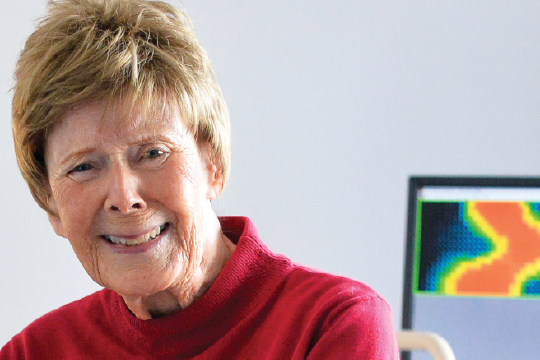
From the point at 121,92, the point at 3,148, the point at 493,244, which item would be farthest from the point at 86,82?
the point at 3,148

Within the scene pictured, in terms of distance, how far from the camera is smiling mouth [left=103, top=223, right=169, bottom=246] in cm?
97

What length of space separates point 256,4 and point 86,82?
133 centimetres

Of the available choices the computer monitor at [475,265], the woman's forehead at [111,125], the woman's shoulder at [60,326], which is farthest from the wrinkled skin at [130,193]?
the computer monitor at [475,265]

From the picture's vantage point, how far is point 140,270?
970 mm

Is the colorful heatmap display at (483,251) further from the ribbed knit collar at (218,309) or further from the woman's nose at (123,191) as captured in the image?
the woman's nose at (123,191)

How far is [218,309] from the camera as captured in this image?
1.06 metres

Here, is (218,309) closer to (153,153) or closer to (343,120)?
(153,153)

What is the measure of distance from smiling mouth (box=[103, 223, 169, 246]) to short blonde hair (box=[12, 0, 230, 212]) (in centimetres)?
14

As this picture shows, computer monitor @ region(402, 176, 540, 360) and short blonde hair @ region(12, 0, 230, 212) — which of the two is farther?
computer monitor @ region(402, 176, 540, 360)

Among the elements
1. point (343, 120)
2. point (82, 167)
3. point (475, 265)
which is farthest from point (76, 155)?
point (343, 120)

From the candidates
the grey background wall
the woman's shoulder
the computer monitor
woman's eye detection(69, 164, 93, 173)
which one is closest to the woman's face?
woman's eye detection(69, 164, 93, 173)

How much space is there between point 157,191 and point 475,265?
0.79 m

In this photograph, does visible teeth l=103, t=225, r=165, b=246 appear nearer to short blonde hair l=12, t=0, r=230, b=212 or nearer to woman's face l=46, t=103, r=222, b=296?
woman's face l=46, t=103, r=222, b=296

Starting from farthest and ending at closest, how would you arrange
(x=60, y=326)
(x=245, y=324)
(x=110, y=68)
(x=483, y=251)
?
(x=483, y=251) < (x=60, y=326) < (x=245, y=324) < (x=110, y=68)
